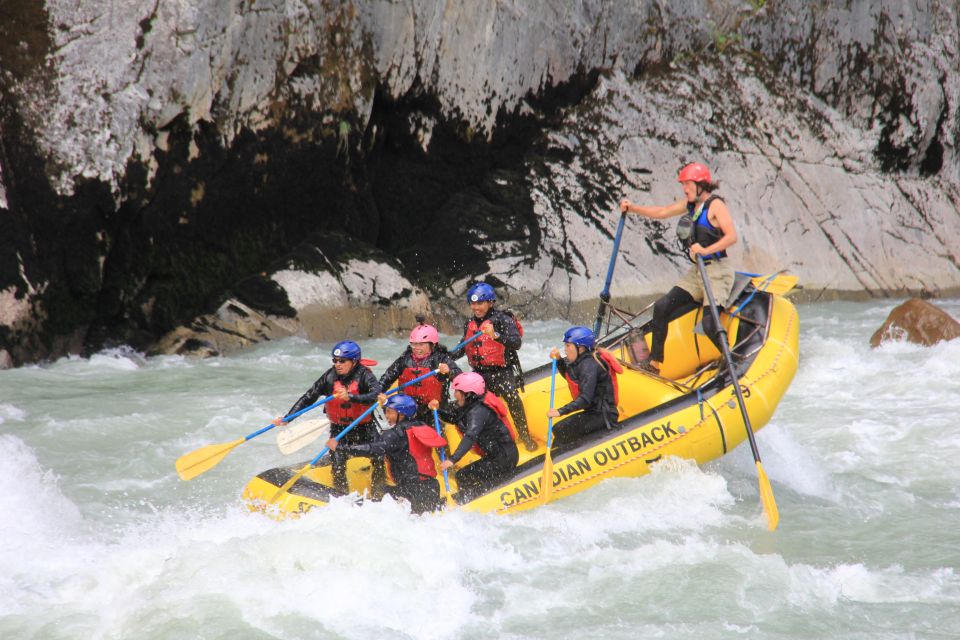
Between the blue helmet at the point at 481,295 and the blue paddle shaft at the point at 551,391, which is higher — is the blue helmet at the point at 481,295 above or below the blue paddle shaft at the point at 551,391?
above

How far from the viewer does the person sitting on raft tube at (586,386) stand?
657cm

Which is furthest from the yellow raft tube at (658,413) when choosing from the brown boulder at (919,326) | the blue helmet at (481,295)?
the brown boulder at (919,326)

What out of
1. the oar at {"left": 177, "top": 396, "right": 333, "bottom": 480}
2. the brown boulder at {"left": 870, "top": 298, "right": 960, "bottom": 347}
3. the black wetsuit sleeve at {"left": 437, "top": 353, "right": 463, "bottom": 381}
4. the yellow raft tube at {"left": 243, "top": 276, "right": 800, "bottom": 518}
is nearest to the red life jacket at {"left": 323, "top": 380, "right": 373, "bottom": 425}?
the oar at {"left": 177, "top": 396, "right": 333, "bottom": 480}

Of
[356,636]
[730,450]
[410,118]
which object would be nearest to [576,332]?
[730,450]

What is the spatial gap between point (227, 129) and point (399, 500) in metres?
7.04

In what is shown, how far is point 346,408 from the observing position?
6293mm

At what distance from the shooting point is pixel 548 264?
13203 millimetres

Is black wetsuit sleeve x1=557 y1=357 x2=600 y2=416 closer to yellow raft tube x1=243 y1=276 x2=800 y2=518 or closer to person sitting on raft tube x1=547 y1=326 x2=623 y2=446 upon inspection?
person sitting on raft tube x1=547 y1=326 x2=623 y2=446

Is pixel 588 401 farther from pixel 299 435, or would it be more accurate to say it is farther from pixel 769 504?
pixel 299 435

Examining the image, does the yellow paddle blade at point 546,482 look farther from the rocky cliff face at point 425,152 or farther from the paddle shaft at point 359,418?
the rocky cliff face at point 425,152

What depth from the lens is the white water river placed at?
195 inches

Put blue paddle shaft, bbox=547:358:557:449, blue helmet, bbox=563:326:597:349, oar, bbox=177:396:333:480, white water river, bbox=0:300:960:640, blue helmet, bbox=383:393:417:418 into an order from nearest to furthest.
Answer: white water river, bbox=0:300:960:640 < blue helmet, bbox=383:393:417:418 < blue paddle shaft, bbox=547:358:557:449 < oar, bbox=177:396:333:480 < blue helmet, bbox=563:326:597:349

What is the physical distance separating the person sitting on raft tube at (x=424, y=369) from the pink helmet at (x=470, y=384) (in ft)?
0.84

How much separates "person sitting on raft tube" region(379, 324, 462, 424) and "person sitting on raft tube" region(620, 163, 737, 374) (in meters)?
1.72
